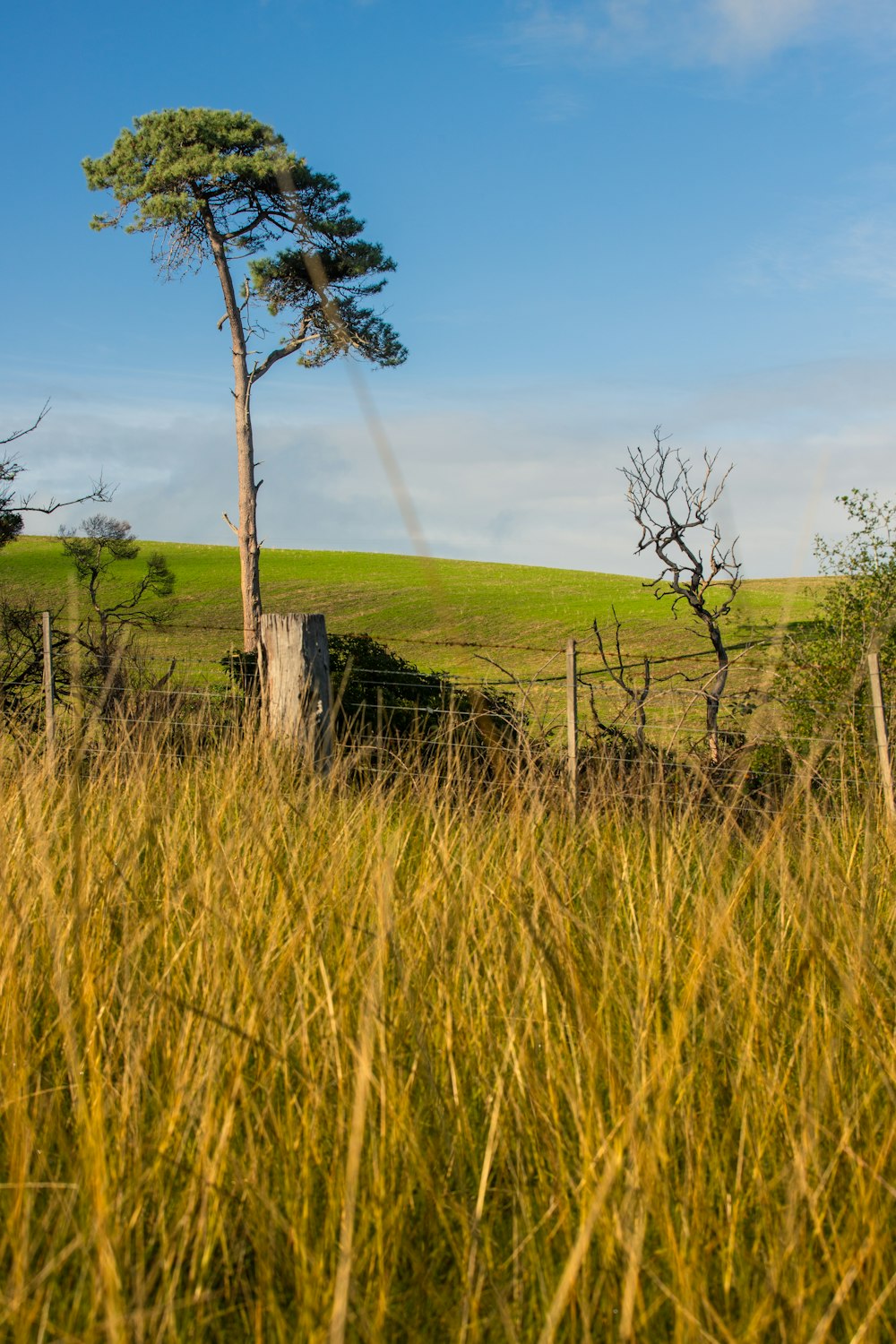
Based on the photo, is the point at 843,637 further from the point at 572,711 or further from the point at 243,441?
the point at 243,441

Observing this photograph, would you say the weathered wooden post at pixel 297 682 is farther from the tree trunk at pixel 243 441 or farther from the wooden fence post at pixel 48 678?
the tree trunk at pixel 243 441

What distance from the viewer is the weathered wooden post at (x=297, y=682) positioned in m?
5.87

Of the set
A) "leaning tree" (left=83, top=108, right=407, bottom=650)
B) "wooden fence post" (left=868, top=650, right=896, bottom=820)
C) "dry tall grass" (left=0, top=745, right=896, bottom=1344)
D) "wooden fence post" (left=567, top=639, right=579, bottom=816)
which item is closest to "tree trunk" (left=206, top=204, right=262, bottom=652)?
"leaning tree" (left=83, top=108, right=407, bottom=650)

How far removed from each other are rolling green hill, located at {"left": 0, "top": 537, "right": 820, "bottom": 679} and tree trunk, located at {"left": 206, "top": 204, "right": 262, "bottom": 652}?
565 cm

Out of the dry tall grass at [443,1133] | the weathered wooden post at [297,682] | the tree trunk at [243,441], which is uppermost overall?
the tree trunk at [243,441]

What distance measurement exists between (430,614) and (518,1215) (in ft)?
115

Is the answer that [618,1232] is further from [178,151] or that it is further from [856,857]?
[178,151]

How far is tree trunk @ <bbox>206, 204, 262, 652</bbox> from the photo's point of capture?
16750 millimetres

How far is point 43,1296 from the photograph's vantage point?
59.2 inches

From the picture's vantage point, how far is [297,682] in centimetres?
593

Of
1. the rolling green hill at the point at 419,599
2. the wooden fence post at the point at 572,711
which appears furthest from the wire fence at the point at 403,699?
the rolling green hill at the point at 419,599

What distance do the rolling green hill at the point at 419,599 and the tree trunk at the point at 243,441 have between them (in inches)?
222

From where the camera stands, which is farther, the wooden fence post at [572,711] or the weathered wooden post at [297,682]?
the wooden fence post at [572,711]

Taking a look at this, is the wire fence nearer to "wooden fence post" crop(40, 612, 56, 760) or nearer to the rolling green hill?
"wooden fence post" crop(40, 612, 56, 760)
